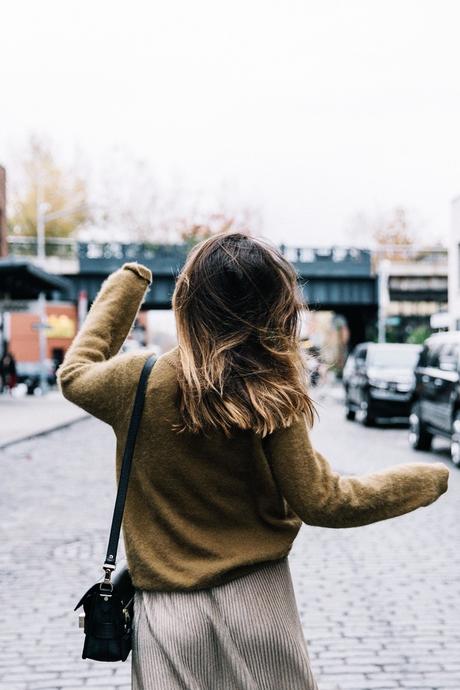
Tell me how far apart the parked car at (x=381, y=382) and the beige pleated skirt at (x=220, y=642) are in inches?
652

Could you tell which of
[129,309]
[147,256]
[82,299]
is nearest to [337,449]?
[129,309]

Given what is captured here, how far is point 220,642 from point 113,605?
24 cm

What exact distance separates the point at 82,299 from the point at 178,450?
34738 millimetres

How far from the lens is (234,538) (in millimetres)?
1951

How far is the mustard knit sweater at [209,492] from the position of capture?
6.25 feet

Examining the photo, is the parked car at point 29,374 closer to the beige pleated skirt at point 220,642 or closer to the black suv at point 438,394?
the black suv at point 438,394

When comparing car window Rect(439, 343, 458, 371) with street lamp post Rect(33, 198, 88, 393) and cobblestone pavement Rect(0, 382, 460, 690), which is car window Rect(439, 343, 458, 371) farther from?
street lamp post Rect(33, 198, 88, 393)

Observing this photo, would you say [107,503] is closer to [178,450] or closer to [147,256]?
[178,450]

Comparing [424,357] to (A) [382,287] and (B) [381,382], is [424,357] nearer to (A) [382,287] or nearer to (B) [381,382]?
(B) [381,382]

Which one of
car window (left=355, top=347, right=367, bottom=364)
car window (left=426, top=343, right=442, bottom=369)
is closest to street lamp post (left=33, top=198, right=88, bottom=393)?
car window (left=355, top=347, right=367, bottom=364)

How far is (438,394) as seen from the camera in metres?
13.3

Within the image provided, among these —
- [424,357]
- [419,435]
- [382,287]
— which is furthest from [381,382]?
[382,287]

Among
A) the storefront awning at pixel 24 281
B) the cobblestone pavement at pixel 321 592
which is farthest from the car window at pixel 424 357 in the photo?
the storefront awning at pixel 24 281

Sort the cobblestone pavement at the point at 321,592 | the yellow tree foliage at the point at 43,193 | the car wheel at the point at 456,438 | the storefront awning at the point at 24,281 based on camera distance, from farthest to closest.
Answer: the yellow tree foliage at the point at 43,193, the storefront awning at the point at 24,281, the car wheel at the point at 456,438, the cobblestone pavement at the point at 321,592
